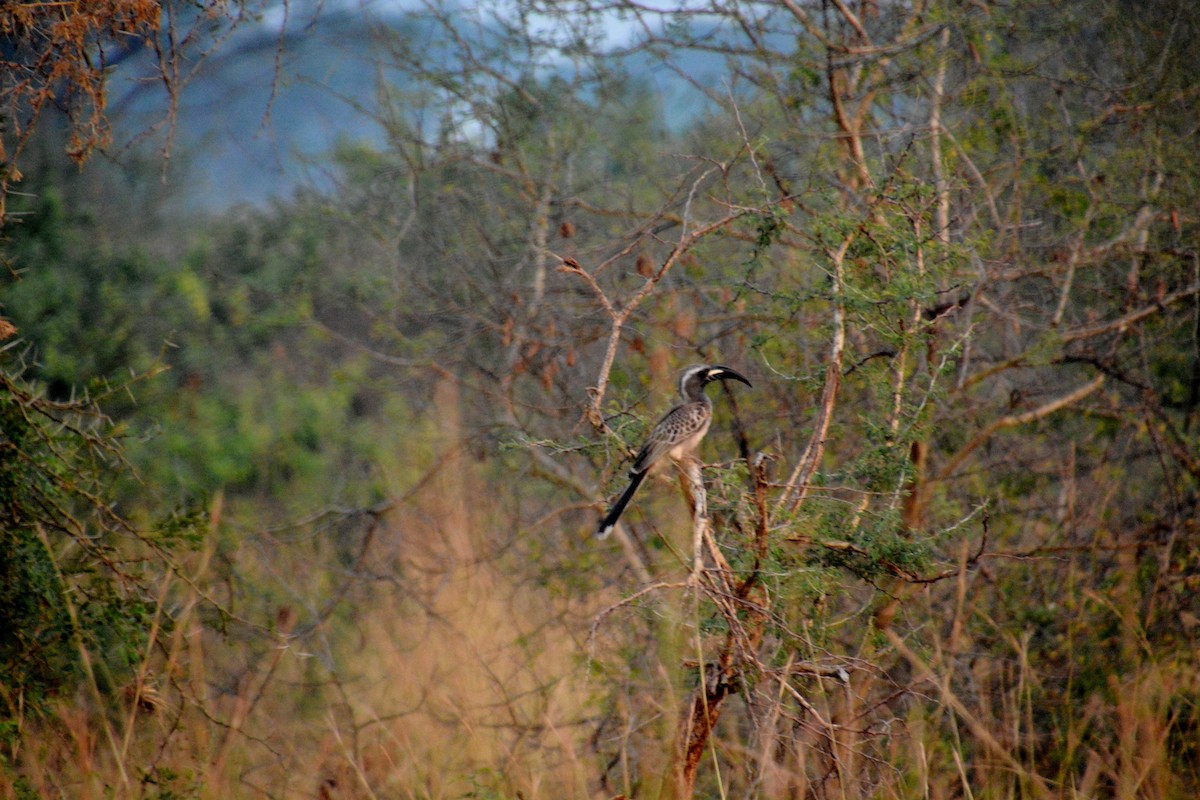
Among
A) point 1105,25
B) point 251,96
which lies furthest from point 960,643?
point 251,96

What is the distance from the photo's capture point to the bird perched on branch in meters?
3.53

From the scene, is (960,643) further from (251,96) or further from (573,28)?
(251,96)

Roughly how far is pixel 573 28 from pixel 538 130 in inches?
34.9

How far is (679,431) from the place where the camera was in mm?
4168

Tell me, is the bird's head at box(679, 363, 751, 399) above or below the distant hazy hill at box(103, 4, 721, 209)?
below

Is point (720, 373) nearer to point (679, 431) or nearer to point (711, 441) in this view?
point (679, 431)

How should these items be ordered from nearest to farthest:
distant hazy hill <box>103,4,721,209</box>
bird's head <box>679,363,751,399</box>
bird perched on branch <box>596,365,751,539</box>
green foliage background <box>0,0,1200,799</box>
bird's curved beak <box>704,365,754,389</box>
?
bird perched on branch <box>596,365,751,539</box>, green foliage background <box>0,0,1200,799</box>, bird's curved beak <box>704,365,754,389</box>, bird's head <box>679,363,751,399</box>, distant hazy hill <box>103,4,721,209</box>

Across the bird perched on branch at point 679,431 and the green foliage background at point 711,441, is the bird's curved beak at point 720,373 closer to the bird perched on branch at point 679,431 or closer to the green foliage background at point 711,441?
the bird perched on branch at point 679,431

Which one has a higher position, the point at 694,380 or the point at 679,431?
the point at 694,380

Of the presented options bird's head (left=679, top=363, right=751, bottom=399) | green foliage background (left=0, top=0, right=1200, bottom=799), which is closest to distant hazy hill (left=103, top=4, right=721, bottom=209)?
green foliage background (left=0, top=0, right=1200, bottom=799)

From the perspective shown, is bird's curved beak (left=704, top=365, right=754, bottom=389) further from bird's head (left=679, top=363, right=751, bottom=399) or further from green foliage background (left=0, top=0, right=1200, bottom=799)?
green foliage background (left=0, top=0, right=1200, bottom=799)

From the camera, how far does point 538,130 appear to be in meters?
6.76

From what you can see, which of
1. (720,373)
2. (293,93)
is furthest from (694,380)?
(293,93)

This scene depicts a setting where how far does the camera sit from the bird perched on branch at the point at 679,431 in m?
3.53
